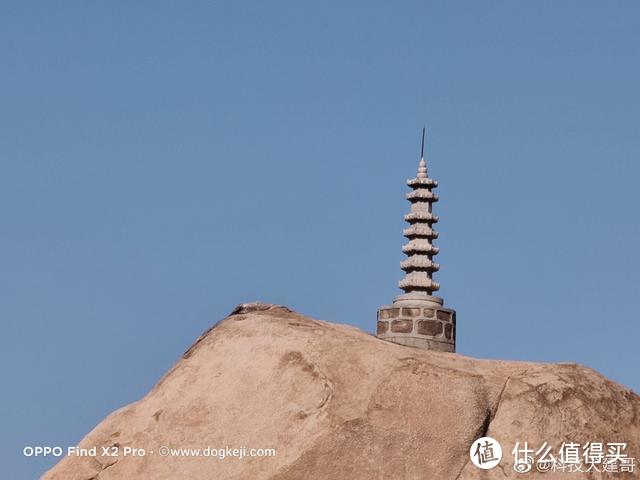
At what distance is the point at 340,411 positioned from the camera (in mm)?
12461

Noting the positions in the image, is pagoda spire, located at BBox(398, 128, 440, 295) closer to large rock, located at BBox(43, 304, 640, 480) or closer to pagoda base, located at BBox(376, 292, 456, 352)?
pagoda base, located at BBox(376, 292, 456, 352)

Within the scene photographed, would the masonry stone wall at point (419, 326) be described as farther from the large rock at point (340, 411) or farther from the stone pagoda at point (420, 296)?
the large rock at point (340, 411)

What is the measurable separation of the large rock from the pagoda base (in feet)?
25.7

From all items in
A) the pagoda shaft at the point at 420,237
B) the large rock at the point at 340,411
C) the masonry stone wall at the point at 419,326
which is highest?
the pagoda shaft at the point at 420,237

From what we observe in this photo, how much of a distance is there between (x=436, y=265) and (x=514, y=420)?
37.2 feet

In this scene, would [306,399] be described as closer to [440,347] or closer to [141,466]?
[141,466]

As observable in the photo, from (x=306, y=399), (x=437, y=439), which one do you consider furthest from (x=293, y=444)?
(x=437, y=439)

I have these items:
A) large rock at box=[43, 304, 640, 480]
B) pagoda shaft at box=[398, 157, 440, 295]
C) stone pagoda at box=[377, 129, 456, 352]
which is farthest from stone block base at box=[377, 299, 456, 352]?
large rock at box=[43, 304, 640, 480]

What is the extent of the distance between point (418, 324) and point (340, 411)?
31.4 feet

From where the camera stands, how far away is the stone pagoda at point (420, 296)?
2170 cm

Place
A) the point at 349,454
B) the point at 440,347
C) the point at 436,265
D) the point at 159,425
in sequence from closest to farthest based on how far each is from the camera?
the point at 349,454, the point at 159,425, the point at 440,347, the point at 436,265

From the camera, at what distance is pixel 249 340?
13.4 metres

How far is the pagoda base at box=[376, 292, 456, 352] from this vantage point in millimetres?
21516

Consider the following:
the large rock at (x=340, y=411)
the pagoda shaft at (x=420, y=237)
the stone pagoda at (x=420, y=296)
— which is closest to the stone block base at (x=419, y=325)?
the stone pagoda at (x=420, y=296)
